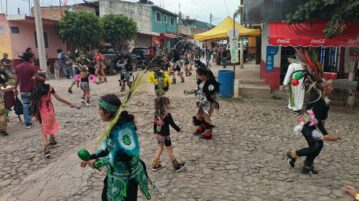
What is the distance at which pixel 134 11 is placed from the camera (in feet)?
116

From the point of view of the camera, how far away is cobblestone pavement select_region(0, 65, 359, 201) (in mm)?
4582

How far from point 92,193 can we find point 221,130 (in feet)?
12.1

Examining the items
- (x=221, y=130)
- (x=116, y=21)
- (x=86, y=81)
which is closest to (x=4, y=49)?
(x=116, y=21)

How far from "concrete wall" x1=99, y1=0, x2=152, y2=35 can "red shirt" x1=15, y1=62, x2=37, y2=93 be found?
27.1 m

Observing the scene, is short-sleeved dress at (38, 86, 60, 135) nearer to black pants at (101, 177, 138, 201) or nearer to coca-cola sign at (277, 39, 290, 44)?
black pants at (101, 177, 138, 201)

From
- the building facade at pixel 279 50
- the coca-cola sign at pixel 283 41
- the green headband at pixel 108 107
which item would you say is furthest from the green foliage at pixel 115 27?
the green headband at pixel 108 107

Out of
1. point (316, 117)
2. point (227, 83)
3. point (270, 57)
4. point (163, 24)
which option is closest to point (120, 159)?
point (316, 117)

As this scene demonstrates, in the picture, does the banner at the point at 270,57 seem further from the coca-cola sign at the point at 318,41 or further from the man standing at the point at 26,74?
the man standing at the point at 26,74

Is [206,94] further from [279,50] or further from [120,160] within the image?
[279,50]

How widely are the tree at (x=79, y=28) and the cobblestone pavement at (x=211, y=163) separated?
13.9 metres

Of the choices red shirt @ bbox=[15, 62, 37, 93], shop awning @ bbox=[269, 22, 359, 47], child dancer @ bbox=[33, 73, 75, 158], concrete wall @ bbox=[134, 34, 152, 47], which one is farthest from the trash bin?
concrete wall @ bbox=[134, 34, 152, 47]

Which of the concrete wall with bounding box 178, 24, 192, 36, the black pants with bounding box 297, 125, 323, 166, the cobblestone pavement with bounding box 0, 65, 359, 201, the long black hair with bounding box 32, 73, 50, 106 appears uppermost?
the concrete wall with bounding box 178, 24, 192, 36

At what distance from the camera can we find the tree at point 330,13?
8070mm

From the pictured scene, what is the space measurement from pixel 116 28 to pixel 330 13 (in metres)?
19.3
